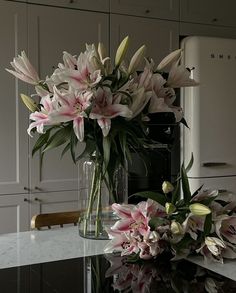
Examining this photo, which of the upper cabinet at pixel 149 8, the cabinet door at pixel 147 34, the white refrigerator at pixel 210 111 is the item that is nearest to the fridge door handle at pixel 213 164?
the white refrigerator at pixel 210 111

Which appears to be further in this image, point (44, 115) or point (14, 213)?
point (14, 213)

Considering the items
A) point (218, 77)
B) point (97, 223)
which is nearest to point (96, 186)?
point (97, 223)

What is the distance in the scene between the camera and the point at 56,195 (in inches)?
98.8

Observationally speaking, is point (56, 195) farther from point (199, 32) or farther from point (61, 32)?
point (199, 32)

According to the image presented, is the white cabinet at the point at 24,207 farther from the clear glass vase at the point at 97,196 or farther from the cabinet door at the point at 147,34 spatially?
the clear glass vase at the point at 97,196

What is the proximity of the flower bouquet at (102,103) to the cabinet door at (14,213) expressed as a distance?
1382mm

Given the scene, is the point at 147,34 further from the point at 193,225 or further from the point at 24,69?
the point at 193,225

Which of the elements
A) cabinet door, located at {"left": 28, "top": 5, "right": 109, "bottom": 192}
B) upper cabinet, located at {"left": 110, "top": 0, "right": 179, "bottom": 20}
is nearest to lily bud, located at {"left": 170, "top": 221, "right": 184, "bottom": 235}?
cabinet door, located at {"left": 28, "top": 5, "right": 109, "bottom": 192}

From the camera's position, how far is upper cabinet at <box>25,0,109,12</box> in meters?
2.45

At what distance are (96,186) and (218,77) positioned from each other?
5.75ft

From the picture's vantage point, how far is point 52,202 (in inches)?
98.3

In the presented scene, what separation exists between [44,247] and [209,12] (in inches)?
90.3

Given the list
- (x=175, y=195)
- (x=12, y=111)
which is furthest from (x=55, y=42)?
(x=175, y=195)

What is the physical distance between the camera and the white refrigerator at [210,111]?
8.60ft
